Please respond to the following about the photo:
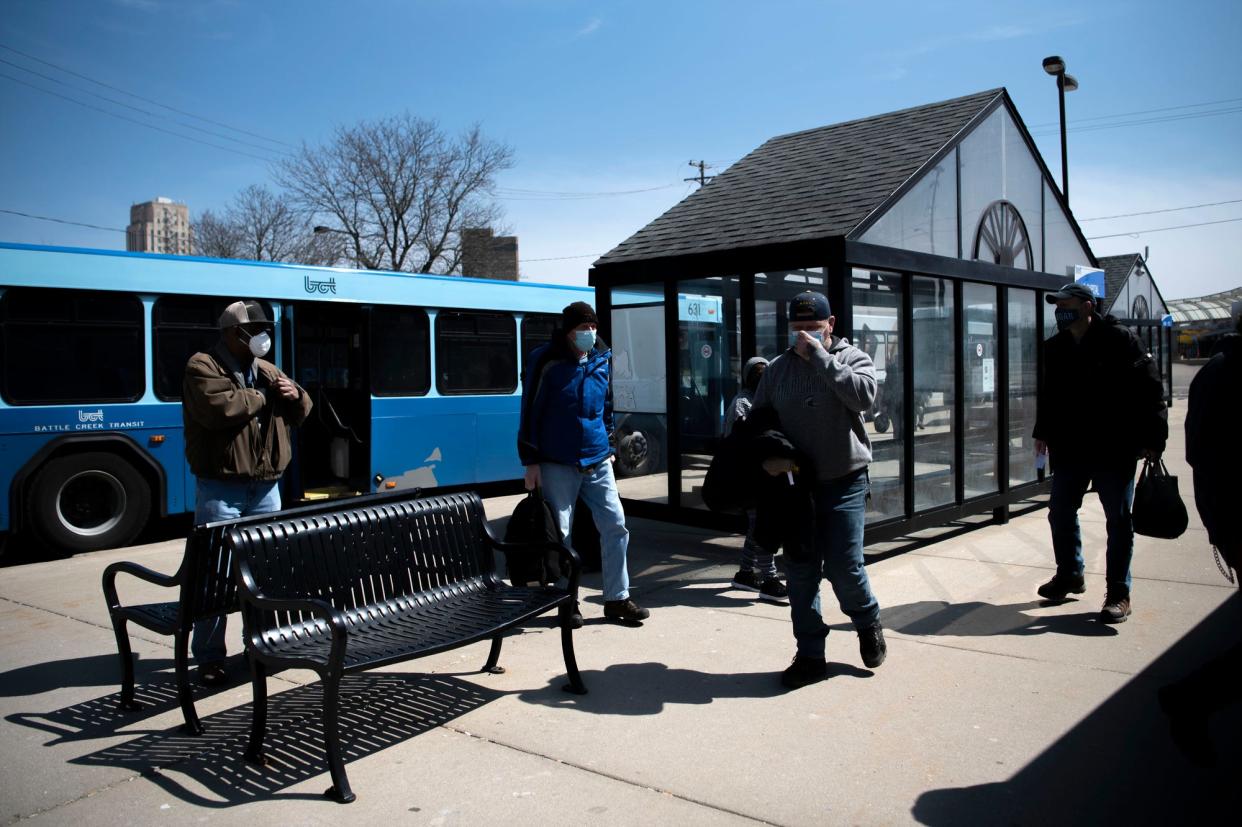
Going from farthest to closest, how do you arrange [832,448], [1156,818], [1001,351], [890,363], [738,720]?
[1001,351], [890,363], [832,448], [738,720], [1156,818]

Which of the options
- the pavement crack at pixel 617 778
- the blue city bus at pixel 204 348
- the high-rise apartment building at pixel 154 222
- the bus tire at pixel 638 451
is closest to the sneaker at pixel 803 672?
the pavement crack at pixel 617 778

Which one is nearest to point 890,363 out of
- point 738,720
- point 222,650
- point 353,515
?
point 738,720

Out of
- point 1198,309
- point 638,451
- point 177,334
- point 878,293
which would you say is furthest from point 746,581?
point 1198,309

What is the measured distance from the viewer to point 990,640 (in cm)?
498

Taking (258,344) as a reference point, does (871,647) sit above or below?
below

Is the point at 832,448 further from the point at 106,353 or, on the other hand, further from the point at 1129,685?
the point at 106,353

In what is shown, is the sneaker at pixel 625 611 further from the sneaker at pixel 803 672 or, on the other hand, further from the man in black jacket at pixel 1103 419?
the man in black jacket at pixel 1103 419

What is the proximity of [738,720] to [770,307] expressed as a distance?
4.28 metres

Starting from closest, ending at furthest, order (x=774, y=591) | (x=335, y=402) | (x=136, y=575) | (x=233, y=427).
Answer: (x=136, y=575) → (x=233, y=427) → (x=774, y=591) → (x=335, y=402)

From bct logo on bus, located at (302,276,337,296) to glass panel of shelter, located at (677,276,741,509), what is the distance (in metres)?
4.67

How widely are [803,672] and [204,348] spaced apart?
7296mm

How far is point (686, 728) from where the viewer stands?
387 cm

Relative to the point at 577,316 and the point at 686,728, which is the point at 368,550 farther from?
the point at 577,316

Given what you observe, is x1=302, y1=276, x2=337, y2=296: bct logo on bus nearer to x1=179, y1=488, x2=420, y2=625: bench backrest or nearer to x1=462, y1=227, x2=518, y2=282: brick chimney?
x1=179, y1=488, x2=420, y2=625: bench backrest
